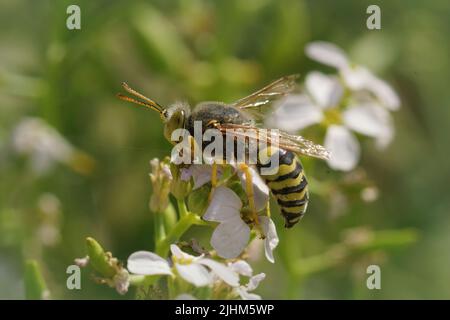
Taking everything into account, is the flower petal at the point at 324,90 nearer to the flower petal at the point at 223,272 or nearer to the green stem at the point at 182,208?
the green stem at the point at 182,208

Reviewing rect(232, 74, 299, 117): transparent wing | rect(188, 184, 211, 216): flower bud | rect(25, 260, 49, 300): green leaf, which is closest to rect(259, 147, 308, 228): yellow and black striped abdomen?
rect(188, 184, 211, 216): flower bud

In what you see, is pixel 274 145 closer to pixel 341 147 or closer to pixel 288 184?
pixel 288 184

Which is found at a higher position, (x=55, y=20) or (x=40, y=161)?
(x=55, y=20)

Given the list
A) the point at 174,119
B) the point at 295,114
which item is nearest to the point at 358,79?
the point at 295,114

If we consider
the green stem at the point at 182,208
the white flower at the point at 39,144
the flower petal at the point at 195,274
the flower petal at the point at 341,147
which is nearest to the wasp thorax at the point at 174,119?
the green stem at the point at 182,208

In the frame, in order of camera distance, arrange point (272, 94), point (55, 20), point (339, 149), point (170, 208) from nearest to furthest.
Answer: point (170, 208)
point (272, 94)
point (339, 149)
point (55, 20)
